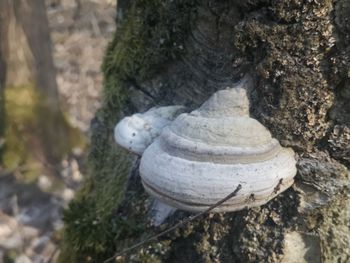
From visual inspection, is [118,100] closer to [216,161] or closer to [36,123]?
[216,161]

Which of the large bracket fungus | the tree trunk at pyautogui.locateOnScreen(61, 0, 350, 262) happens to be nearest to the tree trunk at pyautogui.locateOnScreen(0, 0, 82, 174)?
the tree trunk at pyautogui.locateOnScreen(61, 0, 350, 262)

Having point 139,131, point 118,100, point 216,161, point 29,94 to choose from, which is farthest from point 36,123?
point 216,161

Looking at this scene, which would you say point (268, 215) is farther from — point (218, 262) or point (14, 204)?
point (14, 204)

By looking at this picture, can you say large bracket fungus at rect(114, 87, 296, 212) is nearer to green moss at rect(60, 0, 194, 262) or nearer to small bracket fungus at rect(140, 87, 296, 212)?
small bracket fungus at rect(140, 87, 296, 212)

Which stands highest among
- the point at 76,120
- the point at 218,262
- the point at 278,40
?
the point at 278,40

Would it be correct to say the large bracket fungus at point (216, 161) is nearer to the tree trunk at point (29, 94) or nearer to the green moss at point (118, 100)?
the green moss at point (118, 100)

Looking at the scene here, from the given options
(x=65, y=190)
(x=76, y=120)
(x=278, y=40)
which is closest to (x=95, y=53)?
(x=76, y=120)
